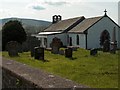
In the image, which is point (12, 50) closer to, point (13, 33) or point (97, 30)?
point (13, 33)

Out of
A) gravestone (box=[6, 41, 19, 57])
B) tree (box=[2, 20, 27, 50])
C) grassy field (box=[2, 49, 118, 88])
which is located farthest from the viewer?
tree (box=[2, 20, 27, 50])

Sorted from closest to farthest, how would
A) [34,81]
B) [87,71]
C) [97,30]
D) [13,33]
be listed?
1. [34,81]
2. [87,71]
3. [13,33]
4. [97,30]

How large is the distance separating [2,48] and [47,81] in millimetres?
32048

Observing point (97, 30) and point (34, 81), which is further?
point (97, 30)

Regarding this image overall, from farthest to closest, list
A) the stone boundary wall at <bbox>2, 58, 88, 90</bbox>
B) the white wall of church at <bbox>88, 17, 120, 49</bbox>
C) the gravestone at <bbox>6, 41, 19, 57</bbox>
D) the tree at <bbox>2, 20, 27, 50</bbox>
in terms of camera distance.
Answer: the white wall of church at <bbox>88, 17, 120, 49</bbox> → the tree at <bbox>2, 20, 27, 50</bbox> → the gravestone at <bbox>6, 41, 19, 57</bbox> → the stone boundary wall at <bbox>2, 58, 88, 90</bbox>

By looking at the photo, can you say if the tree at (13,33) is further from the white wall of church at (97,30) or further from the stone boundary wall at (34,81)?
the stone boundary wall at (34,81)

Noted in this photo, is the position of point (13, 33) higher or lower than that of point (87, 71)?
higher

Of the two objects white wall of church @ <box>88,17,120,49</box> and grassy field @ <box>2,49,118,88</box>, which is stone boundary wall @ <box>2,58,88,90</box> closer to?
grassy field @ <box>2,49,118,88</box>

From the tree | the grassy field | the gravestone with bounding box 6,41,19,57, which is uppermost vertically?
the tree

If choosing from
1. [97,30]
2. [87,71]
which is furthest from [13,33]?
[87,71]

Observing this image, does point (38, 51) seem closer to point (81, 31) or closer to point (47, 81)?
point (47, 81)

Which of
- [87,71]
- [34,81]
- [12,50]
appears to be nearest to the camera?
[34,81]

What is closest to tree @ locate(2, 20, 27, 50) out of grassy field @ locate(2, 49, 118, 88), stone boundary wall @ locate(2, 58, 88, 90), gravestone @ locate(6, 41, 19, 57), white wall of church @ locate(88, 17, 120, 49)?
white wall of church @ locate(88, 17, 120, 49)

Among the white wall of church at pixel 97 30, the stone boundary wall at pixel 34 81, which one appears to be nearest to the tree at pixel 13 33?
the white wall of church at pixel 97 30
